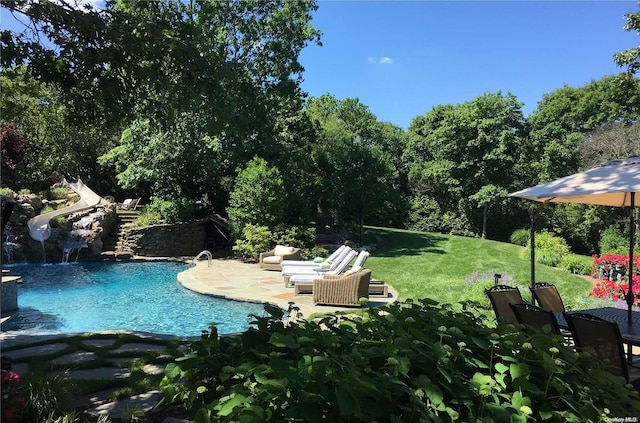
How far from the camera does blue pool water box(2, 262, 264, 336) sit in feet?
25.2

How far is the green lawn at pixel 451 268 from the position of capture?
926cm

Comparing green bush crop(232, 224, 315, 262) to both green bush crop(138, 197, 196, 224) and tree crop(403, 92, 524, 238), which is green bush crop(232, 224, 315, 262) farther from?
tree crop(403, 92, 524, 238)

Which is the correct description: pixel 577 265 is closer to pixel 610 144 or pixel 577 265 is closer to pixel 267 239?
pixel 610 144

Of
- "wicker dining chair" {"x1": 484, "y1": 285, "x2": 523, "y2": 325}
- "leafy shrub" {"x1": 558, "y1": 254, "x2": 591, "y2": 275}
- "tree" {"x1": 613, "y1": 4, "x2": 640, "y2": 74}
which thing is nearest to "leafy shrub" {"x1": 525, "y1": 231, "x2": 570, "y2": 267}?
"leafy shrub" {"x1": 558, "y1": 254, "x2": 591, "y2": 275}

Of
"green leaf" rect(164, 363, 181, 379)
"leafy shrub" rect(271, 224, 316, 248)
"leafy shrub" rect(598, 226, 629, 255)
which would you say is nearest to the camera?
"green leaf" rect(164, 363, 181, 379)

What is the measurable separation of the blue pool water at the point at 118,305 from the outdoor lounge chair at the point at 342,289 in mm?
1247

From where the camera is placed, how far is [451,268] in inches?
519

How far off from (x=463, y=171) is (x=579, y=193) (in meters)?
21.7

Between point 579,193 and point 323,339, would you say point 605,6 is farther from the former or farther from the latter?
point 323,339

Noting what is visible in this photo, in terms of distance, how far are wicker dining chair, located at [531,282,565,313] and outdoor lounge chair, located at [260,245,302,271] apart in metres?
8.44

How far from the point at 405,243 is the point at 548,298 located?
44.5ft

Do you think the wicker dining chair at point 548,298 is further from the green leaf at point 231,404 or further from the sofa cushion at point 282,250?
the sofa cushion at point 282,250

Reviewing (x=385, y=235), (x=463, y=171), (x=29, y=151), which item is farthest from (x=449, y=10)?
(x=29, y=151)

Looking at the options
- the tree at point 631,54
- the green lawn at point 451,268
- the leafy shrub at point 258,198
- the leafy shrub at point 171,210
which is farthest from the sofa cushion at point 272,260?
the tree at point 631,54
